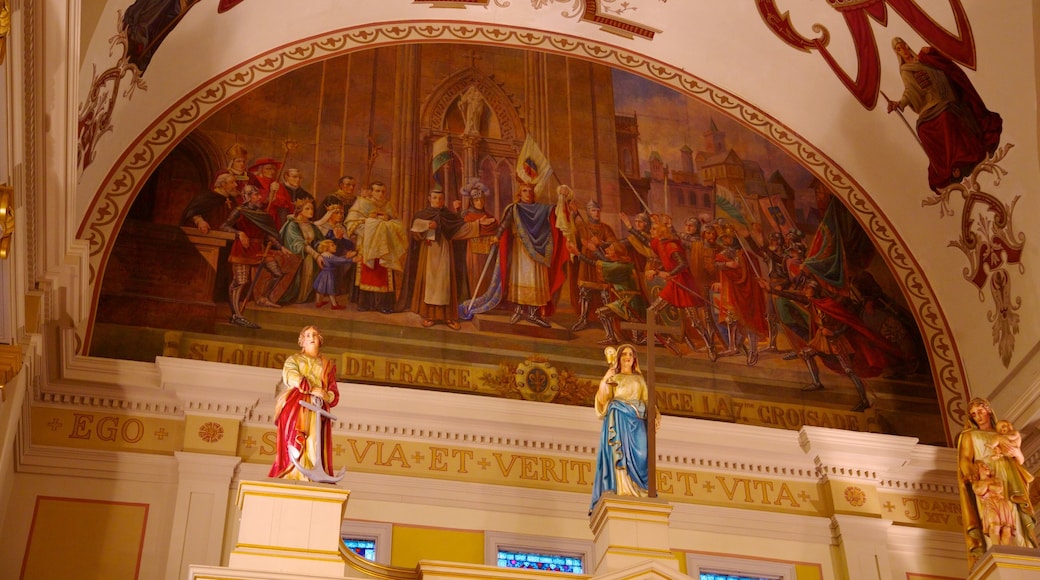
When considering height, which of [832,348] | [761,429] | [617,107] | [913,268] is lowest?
[761,429]

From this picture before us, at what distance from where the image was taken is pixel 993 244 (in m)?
14.4

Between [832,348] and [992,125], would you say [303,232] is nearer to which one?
[832,348]

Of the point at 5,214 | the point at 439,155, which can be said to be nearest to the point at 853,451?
the point at 439,155

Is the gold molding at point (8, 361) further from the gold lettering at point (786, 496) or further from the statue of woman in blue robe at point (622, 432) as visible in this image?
the gold lettering at point (786, 496)

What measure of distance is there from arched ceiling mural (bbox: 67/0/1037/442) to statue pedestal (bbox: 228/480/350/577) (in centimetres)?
379

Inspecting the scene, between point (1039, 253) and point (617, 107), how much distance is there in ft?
15.7

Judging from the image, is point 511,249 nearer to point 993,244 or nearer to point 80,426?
point 80,426

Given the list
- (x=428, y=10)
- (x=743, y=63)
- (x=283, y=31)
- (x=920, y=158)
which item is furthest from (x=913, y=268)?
(x=283, y=31)

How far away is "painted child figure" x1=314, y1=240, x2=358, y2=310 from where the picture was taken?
1372cm

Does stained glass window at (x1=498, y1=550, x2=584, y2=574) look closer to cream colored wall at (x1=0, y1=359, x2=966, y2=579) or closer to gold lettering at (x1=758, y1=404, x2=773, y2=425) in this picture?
cream colored wall at (x1=0, y1=359, x2=966, y2=579)

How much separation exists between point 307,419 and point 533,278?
4.55 meters

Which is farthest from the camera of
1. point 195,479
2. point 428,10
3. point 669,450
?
point 428,10

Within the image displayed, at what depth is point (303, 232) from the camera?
46.2 ft

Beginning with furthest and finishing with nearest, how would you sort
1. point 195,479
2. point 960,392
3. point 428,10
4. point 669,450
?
point 428,10 < point 960,392 < point 669,450 < point 195,479
